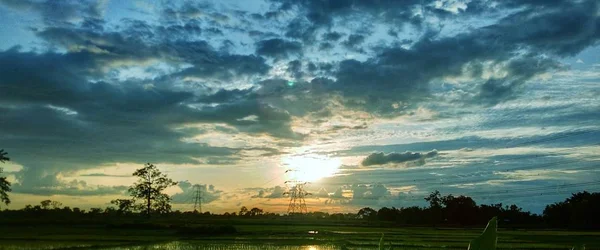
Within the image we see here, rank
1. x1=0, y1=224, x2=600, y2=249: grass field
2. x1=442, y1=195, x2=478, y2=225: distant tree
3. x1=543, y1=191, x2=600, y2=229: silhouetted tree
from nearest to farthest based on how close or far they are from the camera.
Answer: x1=0, y1=224, x2=600, y2=249: grass field → x1=543, y1=191, x2=600, y2=229: silhouetted tree → x1=442, y1=195, x2=478, y2=225: distant tree

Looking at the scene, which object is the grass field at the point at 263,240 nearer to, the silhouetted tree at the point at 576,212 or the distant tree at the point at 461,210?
the silhouetted tree at the point at 576,212

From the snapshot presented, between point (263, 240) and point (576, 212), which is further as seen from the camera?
point (576, 212)

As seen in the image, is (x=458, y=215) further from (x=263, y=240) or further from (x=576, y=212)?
(x=263, y=240)

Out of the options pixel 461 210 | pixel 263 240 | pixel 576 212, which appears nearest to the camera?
pixel 263 240

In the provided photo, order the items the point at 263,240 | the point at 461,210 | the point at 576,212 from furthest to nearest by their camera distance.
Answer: the point at 461,210 < the point at 576,212 < the point at 263,240

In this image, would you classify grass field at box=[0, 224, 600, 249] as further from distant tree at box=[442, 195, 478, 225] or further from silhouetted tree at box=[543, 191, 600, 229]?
distant tree at box=[442, 195, 478, 225]

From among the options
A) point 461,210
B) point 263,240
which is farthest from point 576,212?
point 263,240

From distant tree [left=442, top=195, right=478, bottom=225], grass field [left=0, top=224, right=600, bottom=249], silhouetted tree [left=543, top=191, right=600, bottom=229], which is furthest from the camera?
distant tree [left=442, top=195, right=478, bottom=225]

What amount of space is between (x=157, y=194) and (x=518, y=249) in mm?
68543

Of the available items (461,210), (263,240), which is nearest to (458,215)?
(461,210)

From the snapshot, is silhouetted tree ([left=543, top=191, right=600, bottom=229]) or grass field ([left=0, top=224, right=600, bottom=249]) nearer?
grass field ([left=0, top=224, right=600, bottom=249])

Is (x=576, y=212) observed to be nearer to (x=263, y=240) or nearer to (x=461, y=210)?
(x=461, y=210)

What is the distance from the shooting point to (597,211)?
8731cm

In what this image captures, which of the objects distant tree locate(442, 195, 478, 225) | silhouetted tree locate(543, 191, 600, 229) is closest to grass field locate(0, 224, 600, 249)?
silhouetted tree locate(543, 191, 600, 229)
